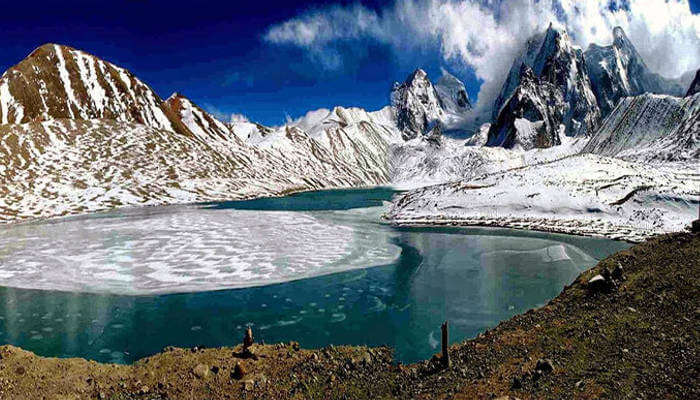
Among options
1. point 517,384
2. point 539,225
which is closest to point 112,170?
point 539,225

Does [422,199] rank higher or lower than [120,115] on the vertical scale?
lower

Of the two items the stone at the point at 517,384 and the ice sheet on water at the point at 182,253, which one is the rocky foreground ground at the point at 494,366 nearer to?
the stone at the point at 517,384

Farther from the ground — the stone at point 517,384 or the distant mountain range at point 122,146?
the distant mountain range at point 122,146

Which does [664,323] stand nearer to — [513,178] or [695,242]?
[695,242]

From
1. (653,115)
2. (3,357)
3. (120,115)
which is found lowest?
(3,357)

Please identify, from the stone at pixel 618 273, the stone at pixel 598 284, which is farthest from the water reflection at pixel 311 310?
the stone at pixel 618 273

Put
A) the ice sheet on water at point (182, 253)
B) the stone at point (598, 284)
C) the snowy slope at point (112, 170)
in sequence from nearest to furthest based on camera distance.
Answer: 1. the stone at point (598, 284)
2. the ice sheet on water at point (182, 253)
3. the snowy slope at point (112, 170)

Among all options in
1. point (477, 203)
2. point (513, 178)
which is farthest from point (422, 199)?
point (513, 178)
